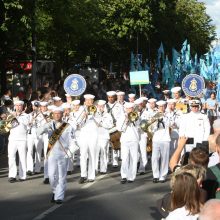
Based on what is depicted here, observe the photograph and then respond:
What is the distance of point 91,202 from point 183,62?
30981 millimetres

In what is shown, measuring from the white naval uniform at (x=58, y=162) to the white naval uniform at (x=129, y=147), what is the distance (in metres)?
2.09

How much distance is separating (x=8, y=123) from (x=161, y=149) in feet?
11.1

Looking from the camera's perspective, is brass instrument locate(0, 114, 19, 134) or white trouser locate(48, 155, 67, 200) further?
brass instrument locate(0, 114, 19, 134)

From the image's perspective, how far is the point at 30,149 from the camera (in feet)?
51.9

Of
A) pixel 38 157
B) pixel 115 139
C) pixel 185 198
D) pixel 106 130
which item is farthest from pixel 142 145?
pixel 185 198

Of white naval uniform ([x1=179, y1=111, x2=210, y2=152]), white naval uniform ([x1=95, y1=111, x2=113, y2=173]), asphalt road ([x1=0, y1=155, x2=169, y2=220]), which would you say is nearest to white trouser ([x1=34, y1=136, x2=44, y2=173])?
asphalt road ([x1=0, y1=155, x2=169, y2=220])

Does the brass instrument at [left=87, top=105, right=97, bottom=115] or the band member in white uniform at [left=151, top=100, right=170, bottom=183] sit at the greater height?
the brass instrument at [left=87, top=105, right=97, bottom=115]

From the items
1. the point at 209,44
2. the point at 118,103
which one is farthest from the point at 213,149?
the point at 209,44

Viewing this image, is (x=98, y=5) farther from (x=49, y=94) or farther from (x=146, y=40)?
(x=49, y=94)

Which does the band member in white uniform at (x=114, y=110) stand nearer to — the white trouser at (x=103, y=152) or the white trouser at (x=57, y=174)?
the white trouser at (x=103, y=152)

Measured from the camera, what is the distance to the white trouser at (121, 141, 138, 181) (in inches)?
558

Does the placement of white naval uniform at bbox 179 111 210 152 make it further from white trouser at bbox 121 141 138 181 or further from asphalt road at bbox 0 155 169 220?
white trouser at bbox 121 141 138 181

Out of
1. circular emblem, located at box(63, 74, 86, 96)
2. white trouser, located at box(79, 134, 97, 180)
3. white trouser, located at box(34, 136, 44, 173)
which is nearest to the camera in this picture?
white trouser, located at box(79, 134, 97, 180)

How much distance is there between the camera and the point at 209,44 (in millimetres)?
79312
